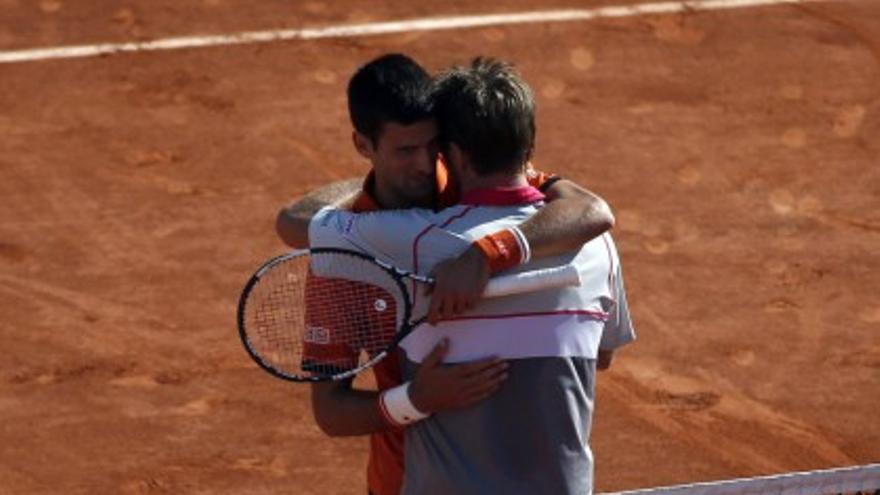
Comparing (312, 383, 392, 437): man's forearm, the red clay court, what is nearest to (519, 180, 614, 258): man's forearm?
(312, 383, 392, 437): man's forearm

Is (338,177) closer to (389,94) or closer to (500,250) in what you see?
(389,94)

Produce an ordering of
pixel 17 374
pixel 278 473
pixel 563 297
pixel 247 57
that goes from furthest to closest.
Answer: pixel 247 57, pixel 17 374, pixel 278 473, pixel 563 297

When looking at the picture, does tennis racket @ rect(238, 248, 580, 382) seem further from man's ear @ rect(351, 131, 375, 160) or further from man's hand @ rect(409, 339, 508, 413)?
man's ear @ rect(351, 131, 375, 160)

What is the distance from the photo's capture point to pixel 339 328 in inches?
252

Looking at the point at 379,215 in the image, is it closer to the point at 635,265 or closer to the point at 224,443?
the point at 224,443

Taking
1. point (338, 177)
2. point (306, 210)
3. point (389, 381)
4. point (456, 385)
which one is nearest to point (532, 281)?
point (456, 385)

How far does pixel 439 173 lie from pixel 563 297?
49 centimetres

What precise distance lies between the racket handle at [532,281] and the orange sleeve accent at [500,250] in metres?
0.03

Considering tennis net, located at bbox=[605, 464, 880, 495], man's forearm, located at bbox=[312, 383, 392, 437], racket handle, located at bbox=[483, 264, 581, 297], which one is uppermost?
racket handle, located at bbox=[483, 264, 581, 297]

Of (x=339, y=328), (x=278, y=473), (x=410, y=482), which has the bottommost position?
(x=278, y=473)

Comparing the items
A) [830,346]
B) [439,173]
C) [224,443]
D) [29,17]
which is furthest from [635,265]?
[439,173]

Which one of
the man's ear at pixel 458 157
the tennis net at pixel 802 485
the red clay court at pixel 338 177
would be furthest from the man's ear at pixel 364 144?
the red clay court at pixel 338 177

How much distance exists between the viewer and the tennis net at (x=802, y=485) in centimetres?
888

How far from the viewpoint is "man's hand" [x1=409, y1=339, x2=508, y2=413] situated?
6.32 metres
